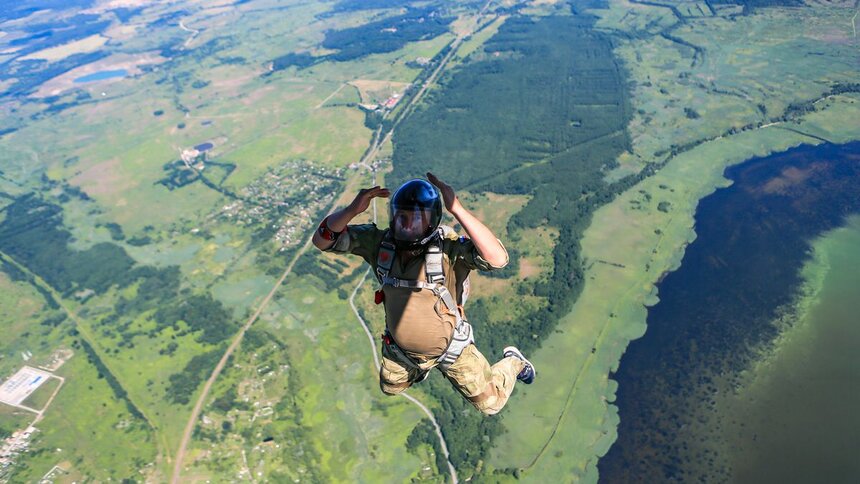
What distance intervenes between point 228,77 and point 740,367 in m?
86.2

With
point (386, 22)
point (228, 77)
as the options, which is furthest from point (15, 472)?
point (386, 22)

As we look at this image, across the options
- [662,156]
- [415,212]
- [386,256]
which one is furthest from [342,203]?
[415,212]

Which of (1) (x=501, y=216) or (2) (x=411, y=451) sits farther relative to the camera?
(1) (x=501, y=216)

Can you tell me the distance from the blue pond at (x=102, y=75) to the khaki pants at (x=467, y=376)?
108768mm

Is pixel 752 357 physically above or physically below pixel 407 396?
above

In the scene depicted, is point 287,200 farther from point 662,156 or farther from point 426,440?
point 662,156

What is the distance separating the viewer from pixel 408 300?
5152mm

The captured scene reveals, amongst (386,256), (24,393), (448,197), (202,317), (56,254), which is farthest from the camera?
(56,254)

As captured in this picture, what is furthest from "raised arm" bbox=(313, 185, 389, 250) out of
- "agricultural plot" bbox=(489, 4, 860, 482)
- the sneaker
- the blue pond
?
the blue pond

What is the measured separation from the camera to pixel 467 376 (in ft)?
19.7

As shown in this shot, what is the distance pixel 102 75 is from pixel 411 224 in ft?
373

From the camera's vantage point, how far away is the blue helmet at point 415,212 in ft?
15.5

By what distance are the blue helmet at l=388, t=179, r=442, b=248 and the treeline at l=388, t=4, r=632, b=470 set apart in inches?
966

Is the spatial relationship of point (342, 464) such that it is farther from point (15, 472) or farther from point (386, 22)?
point (386, 22)
